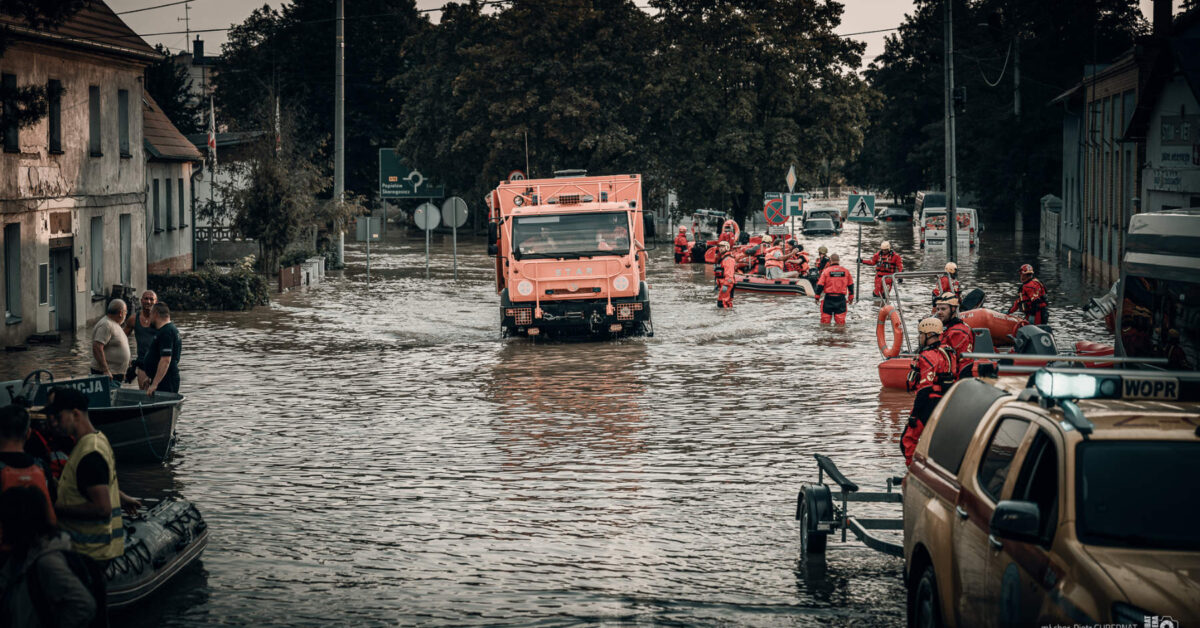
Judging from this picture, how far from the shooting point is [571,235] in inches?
1025

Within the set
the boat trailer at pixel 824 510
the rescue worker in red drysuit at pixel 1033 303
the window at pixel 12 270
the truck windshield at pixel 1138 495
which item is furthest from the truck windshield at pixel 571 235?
the truck windshield at pixel 1138 495

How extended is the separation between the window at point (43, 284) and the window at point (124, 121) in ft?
17.7

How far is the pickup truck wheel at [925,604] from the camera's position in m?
7.11

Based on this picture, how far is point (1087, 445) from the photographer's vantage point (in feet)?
19.5

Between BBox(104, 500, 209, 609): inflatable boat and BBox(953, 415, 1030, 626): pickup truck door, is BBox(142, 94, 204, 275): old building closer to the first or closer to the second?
BBox(104, 500, 209, 609): inflatable boat

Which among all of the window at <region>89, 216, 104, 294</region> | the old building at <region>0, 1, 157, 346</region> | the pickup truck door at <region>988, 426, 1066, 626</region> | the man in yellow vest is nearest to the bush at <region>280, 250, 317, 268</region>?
the old building at <region>0, 1, 157, 346</region>

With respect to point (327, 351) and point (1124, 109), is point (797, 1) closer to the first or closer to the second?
point (1124, 109)

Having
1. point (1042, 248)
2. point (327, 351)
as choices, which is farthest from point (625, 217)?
point (1042, 248)

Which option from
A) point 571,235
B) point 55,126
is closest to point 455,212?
point 55,126

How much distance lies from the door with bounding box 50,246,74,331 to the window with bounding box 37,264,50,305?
75 centimetres

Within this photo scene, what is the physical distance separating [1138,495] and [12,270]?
23803 millimetres

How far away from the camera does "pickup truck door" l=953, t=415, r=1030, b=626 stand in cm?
634

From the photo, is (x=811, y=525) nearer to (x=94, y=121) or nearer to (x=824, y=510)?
(x=824, y=510)

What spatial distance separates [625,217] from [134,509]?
679 inches
